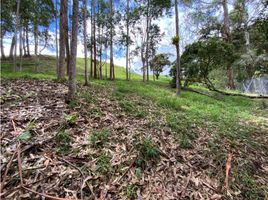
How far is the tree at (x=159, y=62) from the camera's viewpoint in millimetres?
20125

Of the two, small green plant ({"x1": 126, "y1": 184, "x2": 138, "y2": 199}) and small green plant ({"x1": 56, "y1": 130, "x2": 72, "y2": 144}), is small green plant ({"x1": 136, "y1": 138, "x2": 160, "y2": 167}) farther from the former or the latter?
small green plant ({"x1": 56, "y1": 130, "x2": 72, "y2": 144})

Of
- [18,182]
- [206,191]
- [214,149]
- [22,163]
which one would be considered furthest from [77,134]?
[214,149]

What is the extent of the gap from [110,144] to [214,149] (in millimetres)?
1926

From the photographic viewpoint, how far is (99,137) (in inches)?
112

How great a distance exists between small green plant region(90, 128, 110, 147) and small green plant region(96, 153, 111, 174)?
260mm

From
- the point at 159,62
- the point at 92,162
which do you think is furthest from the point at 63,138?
the point at 159,62

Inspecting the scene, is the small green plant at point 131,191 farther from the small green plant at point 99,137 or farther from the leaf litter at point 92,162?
the small green plant at point 99,137

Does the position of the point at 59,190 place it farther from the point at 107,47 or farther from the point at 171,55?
the point at 171,55

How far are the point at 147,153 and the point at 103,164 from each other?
2.35ft

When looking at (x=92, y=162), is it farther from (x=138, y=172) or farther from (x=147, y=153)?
(x=147, y=153)

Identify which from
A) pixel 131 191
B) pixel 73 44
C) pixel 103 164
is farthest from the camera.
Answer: pixel 73 44

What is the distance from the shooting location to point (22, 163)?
6.86ft

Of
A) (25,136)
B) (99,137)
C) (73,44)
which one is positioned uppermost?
(73,44)

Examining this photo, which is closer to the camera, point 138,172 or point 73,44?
point 138,172
